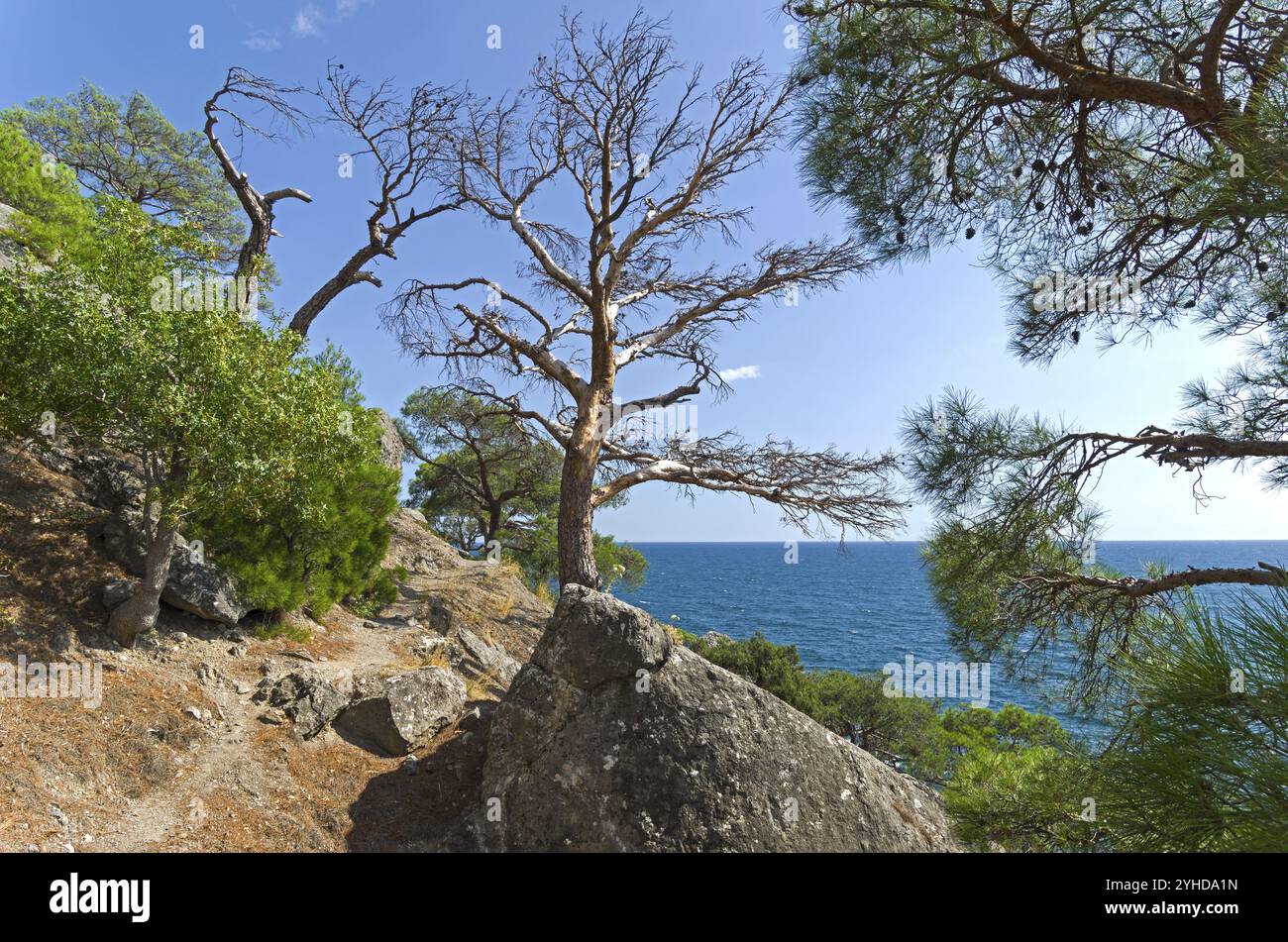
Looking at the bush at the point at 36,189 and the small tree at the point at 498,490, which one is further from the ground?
the bush at the point at 36,189

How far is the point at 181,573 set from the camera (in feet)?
22.6

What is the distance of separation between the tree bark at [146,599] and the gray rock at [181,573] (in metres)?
0.62

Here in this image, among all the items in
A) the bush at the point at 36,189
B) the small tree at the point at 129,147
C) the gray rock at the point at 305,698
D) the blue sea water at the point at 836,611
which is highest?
the small tree at the point at 129,147

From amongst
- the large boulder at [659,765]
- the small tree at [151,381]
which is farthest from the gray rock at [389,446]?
the large boulder at [659,765]

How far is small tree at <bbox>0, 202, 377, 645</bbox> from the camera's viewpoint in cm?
549

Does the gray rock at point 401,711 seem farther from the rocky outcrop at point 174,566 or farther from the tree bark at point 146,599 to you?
the tree bark at point 146,599

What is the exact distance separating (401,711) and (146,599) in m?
2.74

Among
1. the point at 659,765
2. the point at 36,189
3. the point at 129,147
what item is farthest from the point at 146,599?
the point at 129,147

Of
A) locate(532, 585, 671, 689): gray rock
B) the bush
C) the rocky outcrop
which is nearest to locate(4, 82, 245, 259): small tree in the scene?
the bush

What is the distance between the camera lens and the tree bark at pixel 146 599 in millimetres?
6082

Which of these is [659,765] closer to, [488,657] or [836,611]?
A: [488,657]

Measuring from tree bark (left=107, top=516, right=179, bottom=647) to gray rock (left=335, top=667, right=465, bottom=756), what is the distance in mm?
2137
